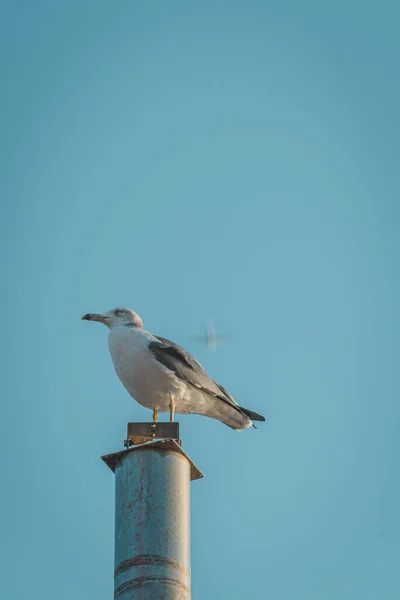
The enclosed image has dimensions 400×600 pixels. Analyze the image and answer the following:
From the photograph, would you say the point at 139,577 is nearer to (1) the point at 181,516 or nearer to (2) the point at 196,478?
(1) the point at 181,516

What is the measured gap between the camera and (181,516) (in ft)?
32.9

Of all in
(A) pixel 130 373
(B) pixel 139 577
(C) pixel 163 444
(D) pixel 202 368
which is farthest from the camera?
(D) pixel 202 368

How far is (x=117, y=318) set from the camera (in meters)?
16.7

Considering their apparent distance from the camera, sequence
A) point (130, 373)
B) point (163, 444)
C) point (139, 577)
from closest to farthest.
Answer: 1. point (139, 577)
2. point (163, 444)
3. point (130, 373)

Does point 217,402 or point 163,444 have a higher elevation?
point 217,402

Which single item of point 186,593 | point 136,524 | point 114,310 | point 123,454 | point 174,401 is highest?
point 114,310

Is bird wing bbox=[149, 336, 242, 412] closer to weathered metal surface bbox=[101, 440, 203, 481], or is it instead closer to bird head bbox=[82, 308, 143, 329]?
bird head bbox=[82, 308, 143, 329]

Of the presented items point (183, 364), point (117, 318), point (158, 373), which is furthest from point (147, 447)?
point (117, 318)

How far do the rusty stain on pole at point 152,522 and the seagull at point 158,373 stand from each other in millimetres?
4395

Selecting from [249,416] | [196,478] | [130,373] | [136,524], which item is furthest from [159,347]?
[136,524]

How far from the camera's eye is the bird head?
16.6 meters

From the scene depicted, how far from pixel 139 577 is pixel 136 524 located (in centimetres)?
51

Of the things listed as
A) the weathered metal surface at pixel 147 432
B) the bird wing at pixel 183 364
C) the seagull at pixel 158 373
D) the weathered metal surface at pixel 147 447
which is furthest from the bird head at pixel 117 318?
the weathered metal surface at pixel 147 447

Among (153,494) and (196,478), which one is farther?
(196,478)
